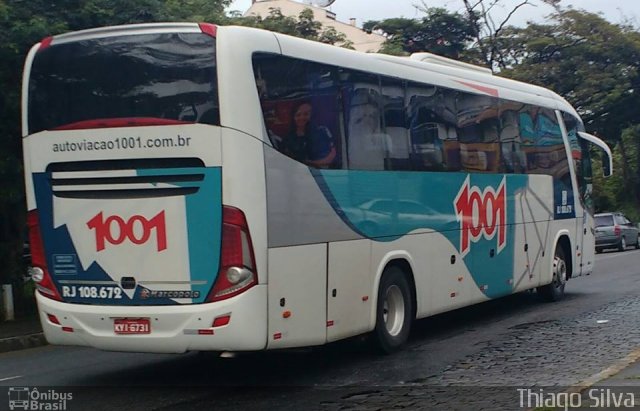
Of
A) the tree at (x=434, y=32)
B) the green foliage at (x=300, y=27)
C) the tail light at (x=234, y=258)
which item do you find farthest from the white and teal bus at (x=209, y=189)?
the tree at (x=434, y=32)

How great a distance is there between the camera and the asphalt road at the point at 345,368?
27.7ft

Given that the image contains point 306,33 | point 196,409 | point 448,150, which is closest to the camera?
point 196,409

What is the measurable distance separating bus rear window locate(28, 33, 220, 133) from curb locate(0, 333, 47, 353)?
4885 mm

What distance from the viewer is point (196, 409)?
8008 millimetres

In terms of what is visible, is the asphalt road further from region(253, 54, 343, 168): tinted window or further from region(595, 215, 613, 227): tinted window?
region(595, 215, 613, 227): tinted window

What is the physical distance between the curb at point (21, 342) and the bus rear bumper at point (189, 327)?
15.6ft

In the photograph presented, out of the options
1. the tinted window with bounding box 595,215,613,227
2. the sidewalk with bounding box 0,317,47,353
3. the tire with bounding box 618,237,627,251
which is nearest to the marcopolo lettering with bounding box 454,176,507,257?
the sidewalk with bounding box 0,317,47,353

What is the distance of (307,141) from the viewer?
9055 mm

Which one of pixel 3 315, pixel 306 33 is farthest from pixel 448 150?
pixel 306 33

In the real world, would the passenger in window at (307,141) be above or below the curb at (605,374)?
above

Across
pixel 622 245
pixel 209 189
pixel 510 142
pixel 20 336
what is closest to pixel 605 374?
pixel 209 189

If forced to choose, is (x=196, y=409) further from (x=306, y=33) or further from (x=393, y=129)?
(x=306, y=33)

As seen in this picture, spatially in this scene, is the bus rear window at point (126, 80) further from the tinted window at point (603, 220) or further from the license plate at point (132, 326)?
the tinted window at point (603, 220)

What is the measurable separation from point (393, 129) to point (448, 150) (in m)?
1.52
